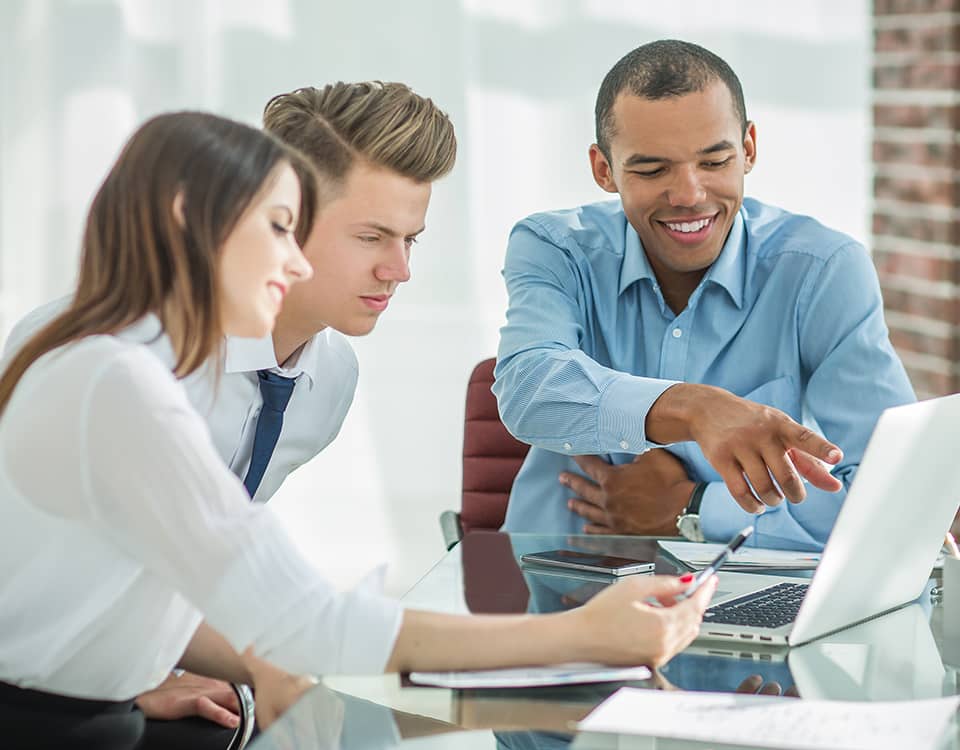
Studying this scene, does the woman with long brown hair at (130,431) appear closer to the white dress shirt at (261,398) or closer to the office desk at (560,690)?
the office desk at (560,690)

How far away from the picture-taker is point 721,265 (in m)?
2.00

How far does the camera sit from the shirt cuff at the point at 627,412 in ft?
5.54

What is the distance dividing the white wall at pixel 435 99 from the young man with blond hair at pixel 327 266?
5.77 feet

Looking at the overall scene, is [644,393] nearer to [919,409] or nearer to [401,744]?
[919,409]

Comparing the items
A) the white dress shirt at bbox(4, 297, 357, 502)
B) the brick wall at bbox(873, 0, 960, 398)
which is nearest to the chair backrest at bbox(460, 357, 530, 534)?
the white dress shirt at bbox(4, 297, 357, 502)

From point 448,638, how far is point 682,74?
114 cm

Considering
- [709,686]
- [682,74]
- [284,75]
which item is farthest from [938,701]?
Result: [284,75]

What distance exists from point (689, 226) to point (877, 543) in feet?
2.66

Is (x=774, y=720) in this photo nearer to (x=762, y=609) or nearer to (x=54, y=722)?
(x=762, y=609)

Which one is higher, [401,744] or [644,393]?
[644,393]

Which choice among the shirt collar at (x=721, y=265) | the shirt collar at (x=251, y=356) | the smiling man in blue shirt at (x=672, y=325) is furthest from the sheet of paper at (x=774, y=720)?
the shirt collar at (x=721, y=265)

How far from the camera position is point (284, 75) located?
351cm

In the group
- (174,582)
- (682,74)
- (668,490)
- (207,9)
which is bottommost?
(668,490)

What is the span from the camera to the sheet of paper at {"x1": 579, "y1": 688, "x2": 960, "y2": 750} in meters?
0.97
